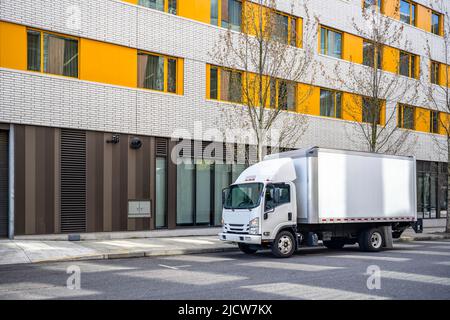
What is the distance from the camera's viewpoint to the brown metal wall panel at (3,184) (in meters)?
16.0

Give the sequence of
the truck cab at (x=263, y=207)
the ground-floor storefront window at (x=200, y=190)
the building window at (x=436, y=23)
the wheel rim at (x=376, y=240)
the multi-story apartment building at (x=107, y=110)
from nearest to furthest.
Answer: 1. the truck cab at (x=263, y=207)
2. the wheel rim at (x=376, y=240)
3. the multi-story apartment building at (x=107, y=110)
4. the ground-floor storefront window at (x=200, y=190)
5. the building window at (x=436, y=23)

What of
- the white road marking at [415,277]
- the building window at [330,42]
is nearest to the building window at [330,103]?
the building window at [330,42]

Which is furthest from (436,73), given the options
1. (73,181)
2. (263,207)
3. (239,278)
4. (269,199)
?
(239,278)

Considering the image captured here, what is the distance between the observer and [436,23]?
33.8 metres

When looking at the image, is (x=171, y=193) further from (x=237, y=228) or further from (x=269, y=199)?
(x=269, y=199)

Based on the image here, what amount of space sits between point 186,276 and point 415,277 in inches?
183

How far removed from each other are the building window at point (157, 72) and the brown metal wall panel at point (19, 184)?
490 centimetres

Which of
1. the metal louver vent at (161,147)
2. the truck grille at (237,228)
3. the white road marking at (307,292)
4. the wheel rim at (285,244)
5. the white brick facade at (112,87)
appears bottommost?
the white road marking at (307,292)

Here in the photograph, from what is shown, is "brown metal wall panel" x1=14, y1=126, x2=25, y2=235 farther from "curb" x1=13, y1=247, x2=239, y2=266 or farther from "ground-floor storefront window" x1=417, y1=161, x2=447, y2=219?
"ground-floor storefront window" x1=417, y1=161, x2=447, y2=219

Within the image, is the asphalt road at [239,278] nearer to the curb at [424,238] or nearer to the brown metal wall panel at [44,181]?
the brown metal wall panel at [44,181]
